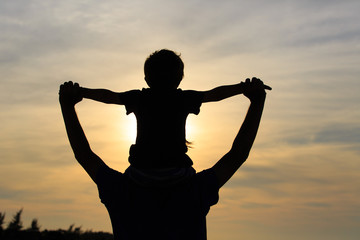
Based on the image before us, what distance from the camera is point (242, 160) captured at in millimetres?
5277

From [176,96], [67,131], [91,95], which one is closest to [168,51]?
[176,96]

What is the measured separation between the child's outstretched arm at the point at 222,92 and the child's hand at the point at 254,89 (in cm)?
Answer: 7

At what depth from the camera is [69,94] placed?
564 centimetres

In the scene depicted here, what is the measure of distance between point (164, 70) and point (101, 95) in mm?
675

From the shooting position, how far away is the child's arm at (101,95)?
575 centimetres

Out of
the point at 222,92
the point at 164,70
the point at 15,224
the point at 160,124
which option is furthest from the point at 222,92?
the point at 15,224

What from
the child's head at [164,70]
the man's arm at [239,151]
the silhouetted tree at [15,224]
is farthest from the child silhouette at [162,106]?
the silhouetted tree at [15,224]

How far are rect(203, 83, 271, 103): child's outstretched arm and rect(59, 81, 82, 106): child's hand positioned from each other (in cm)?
129

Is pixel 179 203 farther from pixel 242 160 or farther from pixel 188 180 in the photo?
pixel 242 160

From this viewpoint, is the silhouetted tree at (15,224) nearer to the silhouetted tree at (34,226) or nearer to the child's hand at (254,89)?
the silhouetted tree at (34,226)

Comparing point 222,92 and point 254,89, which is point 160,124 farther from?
point 254,89

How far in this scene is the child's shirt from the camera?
5.40m

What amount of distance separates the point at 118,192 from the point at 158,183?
382 millimetres

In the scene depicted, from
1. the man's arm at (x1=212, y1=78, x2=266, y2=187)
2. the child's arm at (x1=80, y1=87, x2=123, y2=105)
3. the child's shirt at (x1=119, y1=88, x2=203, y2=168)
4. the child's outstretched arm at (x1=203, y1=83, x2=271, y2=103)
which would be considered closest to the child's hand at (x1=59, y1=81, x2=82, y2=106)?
the child's arm at (x1=80, y1=87, x2=123, y2=105)
